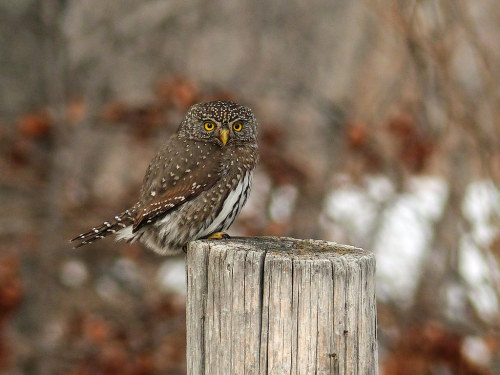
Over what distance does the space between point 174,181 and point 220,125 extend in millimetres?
613

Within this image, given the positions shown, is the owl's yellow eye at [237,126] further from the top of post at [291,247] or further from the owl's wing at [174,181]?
the top of post at [291,247]

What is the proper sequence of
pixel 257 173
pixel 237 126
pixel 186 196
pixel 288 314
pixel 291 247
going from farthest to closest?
pixel 257 173, pixel 237 126, pixel 186 196, pixel 291 247, pixel 288 314

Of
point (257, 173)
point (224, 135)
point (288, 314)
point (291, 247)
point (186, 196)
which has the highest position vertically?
point (257, 173)

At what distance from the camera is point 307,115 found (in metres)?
10.2

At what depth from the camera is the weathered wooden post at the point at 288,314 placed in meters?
Answer: 2.94

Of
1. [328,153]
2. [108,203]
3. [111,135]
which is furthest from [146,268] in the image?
[328,153]

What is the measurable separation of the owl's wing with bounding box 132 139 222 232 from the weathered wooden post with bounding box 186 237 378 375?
5.75 ft

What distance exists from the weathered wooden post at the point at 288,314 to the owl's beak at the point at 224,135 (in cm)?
213

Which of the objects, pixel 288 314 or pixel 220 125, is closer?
pixel 288 314

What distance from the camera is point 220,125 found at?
530 centimetres

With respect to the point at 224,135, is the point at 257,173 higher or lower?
higher

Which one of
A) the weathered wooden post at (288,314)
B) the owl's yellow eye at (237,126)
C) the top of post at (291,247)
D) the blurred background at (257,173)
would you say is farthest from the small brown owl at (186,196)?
the blurred background at (257,173)

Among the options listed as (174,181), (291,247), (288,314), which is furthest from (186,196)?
(288,314)

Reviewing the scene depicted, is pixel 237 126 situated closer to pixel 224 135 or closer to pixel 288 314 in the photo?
pixel 224 135
